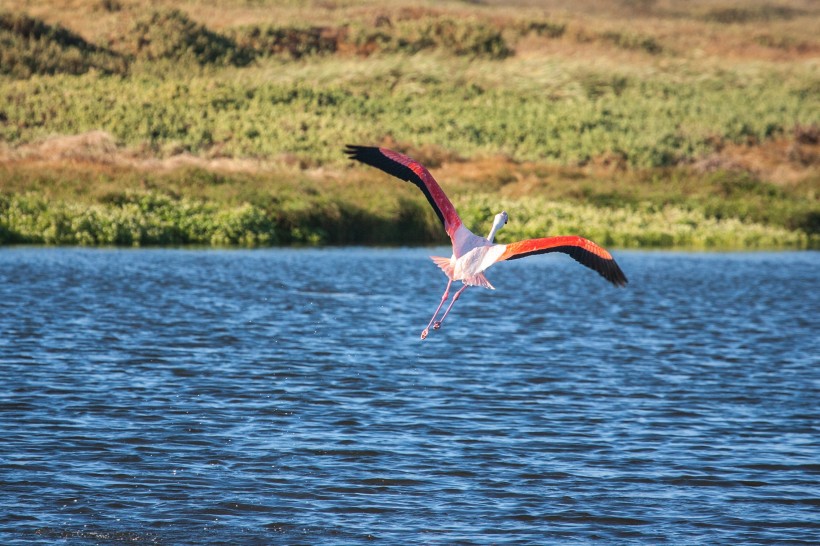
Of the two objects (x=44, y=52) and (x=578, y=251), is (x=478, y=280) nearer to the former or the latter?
(x=578, y=251)

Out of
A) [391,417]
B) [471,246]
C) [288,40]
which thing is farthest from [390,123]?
[471,246]

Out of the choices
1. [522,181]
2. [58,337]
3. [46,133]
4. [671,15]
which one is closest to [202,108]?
[46,133]

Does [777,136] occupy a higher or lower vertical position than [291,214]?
higher

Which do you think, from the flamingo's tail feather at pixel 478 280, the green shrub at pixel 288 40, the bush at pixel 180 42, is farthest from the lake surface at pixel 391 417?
the green shrub at pixel 288 40

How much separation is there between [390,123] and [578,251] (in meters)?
53.1

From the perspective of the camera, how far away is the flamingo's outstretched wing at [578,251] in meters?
10.7

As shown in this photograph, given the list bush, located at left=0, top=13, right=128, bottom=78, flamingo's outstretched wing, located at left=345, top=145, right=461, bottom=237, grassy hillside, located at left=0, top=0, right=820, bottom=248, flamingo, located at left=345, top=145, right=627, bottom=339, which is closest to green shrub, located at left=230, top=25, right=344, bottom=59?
grassy hillside, located at left=0, top=0, right=820, bottom=248

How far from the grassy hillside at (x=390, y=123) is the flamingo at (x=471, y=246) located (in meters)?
21.6

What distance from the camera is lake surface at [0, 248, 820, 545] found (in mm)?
10023

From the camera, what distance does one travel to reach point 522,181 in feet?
152

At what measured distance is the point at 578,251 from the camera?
36.5 ft

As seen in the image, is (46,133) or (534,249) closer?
(534,249)

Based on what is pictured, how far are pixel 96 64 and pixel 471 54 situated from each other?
26.1m

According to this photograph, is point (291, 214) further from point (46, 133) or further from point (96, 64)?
point (96, 64)
